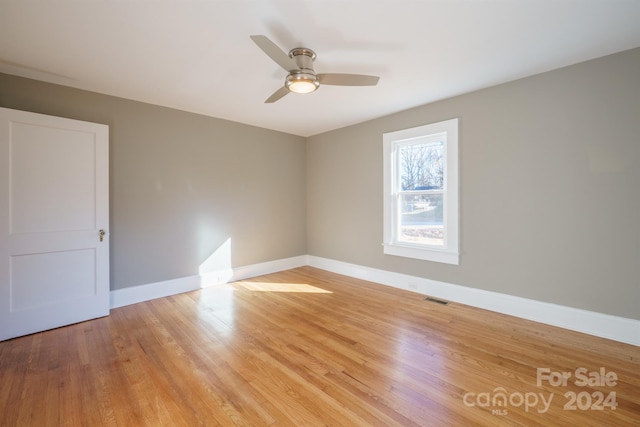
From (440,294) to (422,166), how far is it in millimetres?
1769

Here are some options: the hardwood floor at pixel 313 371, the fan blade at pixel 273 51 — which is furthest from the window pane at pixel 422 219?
the fan blade at pixel 273 51

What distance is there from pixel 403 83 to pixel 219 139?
2.82 metres

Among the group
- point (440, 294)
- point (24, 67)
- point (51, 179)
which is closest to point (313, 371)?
point (440, 294)

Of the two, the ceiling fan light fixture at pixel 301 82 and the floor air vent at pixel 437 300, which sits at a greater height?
the ceiling fan light fixture at pixel 301 82

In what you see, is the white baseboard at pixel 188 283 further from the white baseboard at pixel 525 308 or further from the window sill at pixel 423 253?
the window sill at pixel 423 253

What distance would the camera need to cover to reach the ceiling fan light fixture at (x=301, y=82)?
7.55 feet

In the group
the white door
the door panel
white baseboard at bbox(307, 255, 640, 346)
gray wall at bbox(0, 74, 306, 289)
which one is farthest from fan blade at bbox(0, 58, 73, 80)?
white baseboard at bbox(307, 255, 640, 346)

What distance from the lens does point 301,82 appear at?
2.34 m

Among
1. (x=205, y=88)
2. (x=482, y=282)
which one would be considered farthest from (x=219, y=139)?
(x=482, y=282)

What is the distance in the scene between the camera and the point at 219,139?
434 cm

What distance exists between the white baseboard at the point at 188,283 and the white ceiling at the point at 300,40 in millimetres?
2482

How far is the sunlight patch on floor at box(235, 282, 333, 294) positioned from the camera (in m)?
4.09

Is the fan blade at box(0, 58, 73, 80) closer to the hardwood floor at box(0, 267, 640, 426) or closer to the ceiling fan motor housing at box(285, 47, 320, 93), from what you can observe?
the ceiling fan motor housing at box(285, 47, 320, 93)

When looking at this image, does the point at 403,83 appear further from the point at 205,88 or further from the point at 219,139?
the point at 219,139
